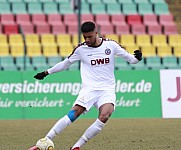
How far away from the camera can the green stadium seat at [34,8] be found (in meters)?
28.8

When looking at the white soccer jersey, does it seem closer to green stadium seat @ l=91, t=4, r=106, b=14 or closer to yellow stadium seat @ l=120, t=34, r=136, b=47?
yellow stadium seat @ l=120, t=34, r=136, b=47

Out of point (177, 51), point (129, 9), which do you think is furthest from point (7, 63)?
point (129, 9)

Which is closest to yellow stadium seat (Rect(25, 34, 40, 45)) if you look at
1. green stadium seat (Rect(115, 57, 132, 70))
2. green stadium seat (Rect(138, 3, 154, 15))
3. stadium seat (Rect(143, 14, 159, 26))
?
green stadium seat (Rect(115, 57, 132, 70))

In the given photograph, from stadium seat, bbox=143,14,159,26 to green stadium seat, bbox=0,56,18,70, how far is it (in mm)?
7286

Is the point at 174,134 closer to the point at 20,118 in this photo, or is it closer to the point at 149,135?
the point at 149,135

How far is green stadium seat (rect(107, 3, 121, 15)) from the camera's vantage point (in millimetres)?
30062

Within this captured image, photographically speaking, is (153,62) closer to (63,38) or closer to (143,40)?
(143,40)

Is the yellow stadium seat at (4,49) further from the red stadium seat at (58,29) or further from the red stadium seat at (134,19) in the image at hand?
the red stadium seat at (134,19)

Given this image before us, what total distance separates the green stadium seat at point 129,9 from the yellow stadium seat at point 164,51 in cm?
295

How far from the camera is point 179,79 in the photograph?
20156 millimetres

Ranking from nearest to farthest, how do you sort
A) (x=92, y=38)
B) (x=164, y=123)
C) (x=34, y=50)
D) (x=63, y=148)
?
(x=92, y=38) → (x=63, y=148) → (x=164, y=123) → (x=34, y=50)

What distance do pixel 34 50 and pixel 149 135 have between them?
1319 centimetres

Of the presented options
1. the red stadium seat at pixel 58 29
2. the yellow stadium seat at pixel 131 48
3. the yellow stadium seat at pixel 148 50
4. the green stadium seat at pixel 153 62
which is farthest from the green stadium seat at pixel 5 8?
the green stadium seat at pixel 153 62

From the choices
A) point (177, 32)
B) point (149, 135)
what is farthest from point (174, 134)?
point (177, 32)
